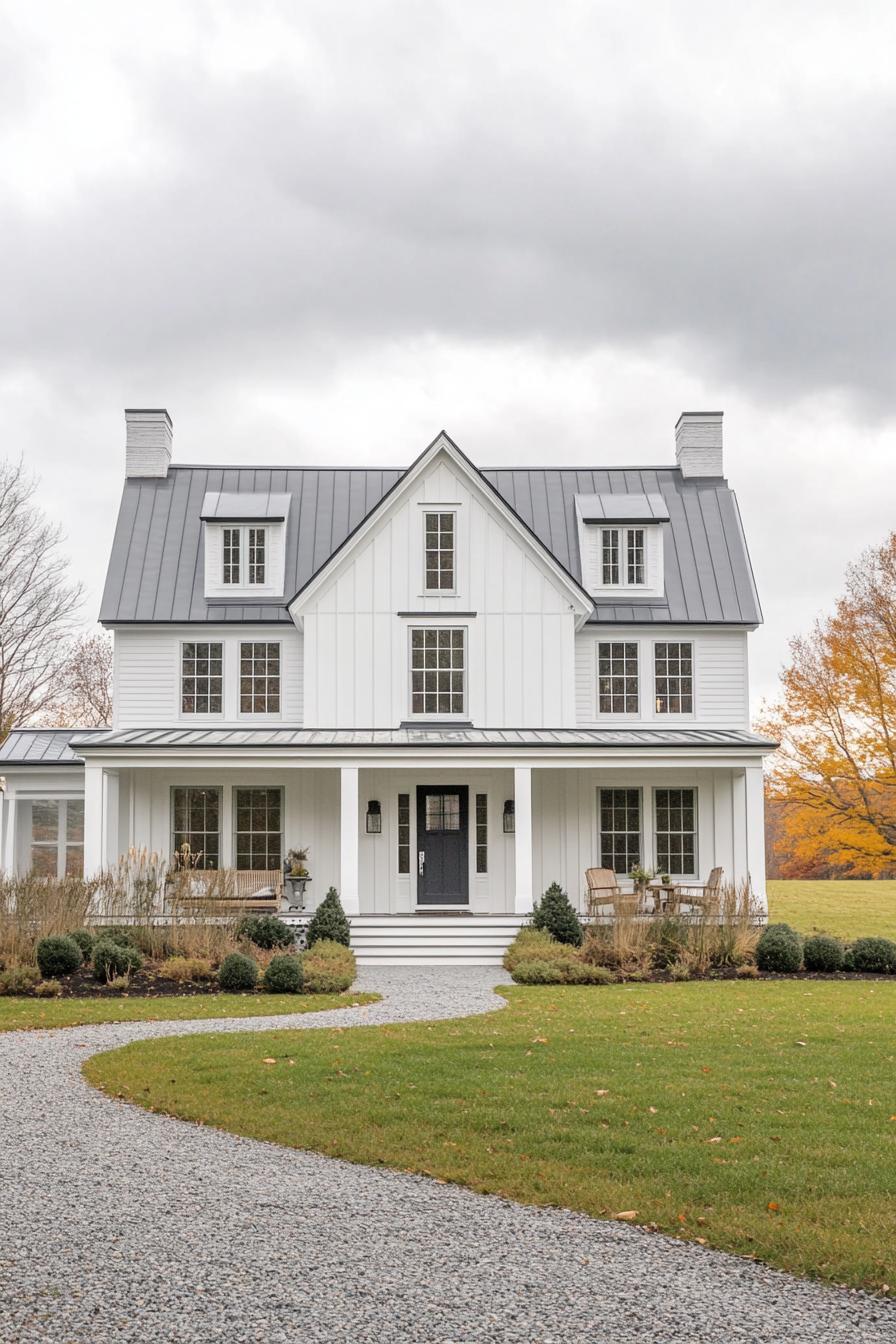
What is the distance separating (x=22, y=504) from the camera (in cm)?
3428

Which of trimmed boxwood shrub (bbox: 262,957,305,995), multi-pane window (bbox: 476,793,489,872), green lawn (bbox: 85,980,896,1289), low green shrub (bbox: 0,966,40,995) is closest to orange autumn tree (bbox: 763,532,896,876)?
multi-pane window (bbox: 476,793,489,872)

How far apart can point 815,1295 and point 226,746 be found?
52.1ft

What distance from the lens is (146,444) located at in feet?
83.5

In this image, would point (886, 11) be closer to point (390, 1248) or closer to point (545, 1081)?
point (545, 1081)

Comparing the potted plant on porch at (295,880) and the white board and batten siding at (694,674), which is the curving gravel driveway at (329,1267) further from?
the white board and batten siding at (694,674)

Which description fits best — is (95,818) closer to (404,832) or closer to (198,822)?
(198,822)

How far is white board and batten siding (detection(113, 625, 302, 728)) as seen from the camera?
2267 centimetres

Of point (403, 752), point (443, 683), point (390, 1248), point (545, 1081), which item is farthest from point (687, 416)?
point (390, 1248)

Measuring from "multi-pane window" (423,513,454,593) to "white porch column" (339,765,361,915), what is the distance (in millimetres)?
4309

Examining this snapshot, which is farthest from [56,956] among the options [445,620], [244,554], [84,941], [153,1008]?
[244,554]

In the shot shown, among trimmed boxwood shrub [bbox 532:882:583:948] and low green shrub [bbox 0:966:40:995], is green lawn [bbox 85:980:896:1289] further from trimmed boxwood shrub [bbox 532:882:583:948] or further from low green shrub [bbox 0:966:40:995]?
trimmed boxwood shrub [bbox 532:882:583:948]

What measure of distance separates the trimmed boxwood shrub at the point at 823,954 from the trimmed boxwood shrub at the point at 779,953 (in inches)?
9.3

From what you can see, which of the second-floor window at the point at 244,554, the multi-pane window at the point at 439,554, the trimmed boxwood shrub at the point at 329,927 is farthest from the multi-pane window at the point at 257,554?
the trimmed boxwood shrub at the point at 329,927

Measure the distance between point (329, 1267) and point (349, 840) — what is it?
47.6 feet
